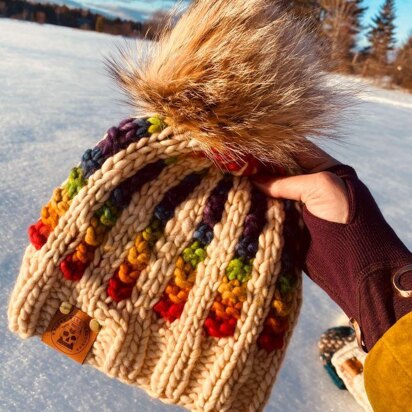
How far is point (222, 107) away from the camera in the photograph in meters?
0.49

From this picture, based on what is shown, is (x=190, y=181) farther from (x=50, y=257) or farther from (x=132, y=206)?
(x=50, y=257)

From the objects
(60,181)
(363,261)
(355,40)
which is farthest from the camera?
(355,40)

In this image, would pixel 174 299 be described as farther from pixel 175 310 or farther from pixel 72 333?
pixel 72 333

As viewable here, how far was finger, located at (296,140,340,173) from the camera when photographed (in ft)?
1.86

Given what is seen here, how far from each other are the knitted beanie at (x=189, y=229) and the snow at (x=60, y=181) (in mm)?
151

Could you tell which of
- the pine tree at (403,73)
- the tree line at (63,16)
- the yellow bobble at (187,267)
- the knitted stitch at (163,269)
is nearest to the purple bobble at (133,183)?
the knitted stitch at (163,269)

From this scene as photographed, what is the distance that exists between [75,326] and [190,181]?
0.75 ft

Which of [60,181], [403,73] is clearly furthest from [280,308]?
[403,73]

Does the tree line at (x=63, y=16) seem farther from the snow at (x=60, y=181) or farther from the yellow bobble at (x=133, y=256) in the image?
the yellow bobble at (x=133, y=256)

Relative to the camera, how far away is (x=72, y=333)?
0.53m

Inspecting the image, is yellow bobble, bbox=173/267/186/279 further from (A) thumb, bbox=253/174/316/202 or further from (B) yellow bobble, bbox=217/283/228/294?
(A) thumb, bbox=253/174/316/202

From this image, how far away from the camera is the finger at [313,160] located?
1.86 ft

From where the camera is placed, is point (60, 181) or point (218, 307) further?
point (60, 181)

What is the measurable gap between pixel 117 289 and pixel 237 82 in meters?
0.28
